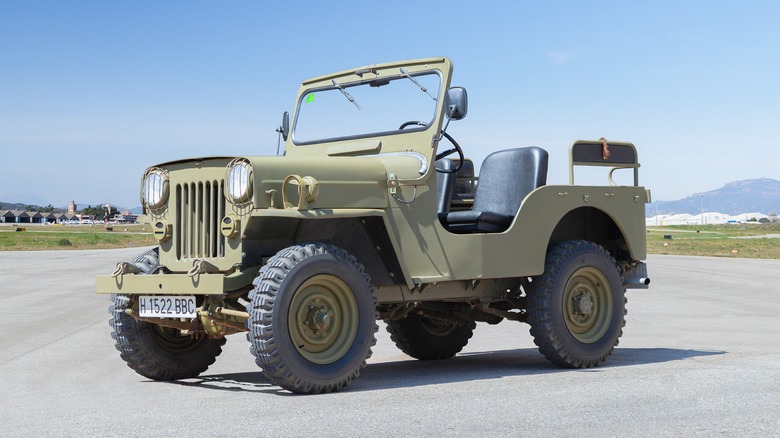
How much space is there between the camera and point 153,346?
798 centimetres

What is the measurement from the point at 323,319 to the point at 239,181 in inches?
43.6

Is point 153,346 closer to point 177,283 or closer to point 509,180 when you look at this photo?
point 177,283

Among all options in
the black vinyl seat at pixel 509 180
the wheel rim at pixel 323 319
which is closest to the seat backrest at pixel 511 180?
the black vinyl seat at pixel 509 180

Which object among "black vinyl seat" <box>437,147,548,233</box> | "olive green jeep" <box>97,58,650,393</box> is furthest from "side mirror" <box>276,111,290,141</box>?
"black vinyl seat" <box>437,147,548,233</box>

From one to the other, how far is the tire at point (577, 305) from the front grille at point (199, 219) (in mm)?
2914

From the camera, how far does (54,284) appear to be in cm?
2392

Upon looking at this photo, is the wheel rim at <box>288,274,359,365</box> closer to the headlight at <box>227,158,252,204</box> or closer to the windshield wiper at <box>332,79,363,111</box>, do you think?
the headlight at <box>227,158,252,204</box>

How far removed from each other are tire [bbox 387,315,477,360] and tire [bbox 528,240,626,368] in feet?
4.18

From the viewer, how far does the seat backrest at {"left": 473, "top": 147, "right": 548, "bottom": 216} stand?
30.3 feet

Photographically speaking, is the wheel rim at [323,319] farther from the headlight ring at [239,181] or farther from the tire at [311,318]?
the headlight ring at [239,181]

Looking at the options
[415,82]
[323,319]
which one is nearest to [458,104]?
[415,82]

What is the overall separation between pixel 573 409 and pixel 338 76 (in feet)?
13.8

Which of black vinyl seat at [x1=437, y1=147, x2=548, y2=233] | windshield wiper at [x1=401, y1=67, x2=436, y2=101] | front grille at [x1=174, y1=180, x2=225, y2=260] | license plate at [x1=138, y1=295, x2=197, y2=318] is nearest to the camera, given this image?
license plate at [x1=138, y1=295, x2=197, y2=318]

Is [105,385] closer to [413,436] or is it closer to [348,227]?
[348,227]
